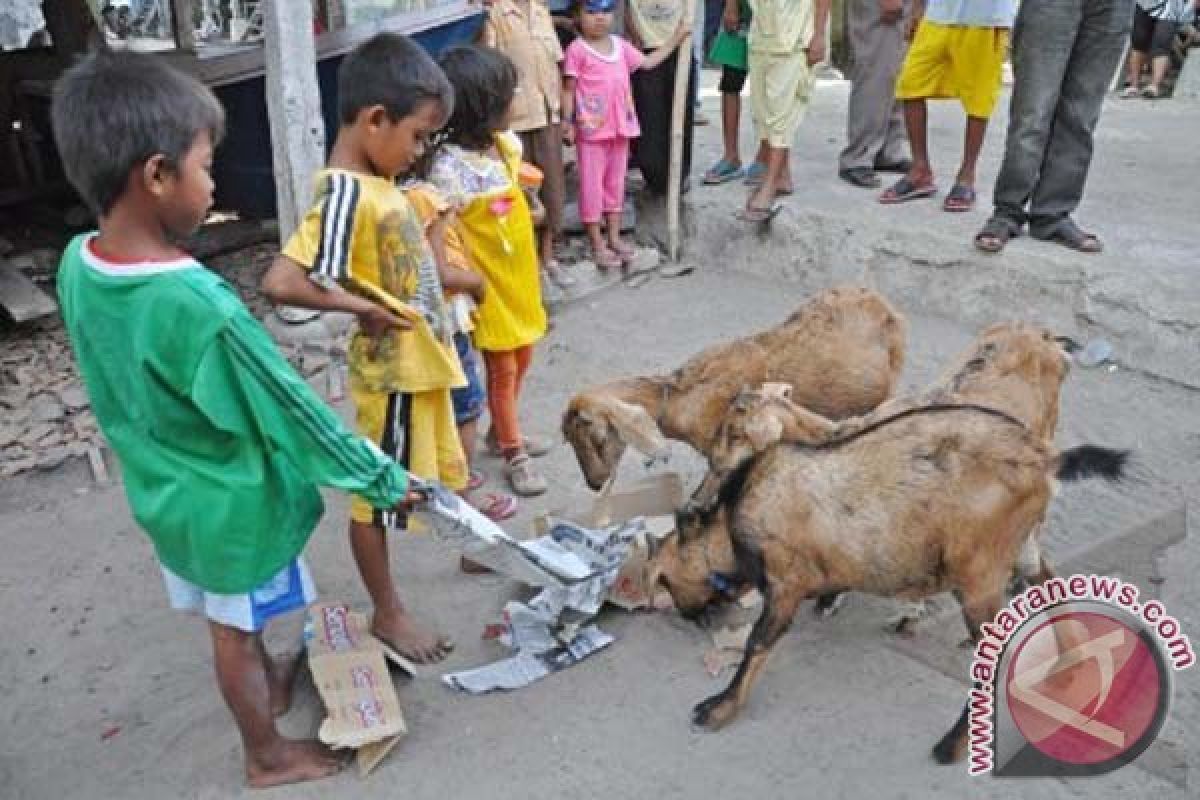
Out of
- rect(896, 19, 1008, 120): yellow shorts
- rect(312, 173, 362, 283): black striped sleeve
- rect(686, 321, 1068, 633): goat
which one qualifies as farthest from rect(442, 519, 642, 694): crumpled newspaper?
rect(896, 19, 1008, 120): yellow shorts

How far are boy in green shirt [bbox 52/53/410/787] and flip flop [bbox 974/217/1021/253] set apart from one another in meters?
4.42

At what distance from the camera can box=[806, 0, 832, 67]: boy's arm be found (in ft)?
22.4

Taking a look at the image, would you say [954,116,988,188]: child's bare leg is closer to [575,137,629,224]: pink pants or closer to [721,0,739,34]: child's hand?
[721,0,739,34]: child's hand

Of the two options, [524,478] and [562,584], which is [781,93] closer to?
[524,478]

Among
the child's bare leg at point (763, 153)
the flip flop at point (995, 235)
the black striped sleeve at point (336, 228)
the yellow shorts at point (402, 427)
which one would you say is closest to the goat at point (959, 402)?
the yellow shorts at point (402, 427)

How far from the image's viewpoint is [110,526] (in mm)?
4508

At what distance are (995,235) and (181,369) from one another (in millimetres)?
4901

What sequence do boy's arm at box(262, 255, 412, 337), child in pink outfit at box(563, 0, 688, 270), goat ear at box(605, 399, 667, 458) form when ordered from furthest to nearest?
1. child in pink outfit at box(563, 0, 688, 270)
2. goat ear at box(605, 399, 667, 458)
3. boy's arm at box(262, 255, 412, 337)

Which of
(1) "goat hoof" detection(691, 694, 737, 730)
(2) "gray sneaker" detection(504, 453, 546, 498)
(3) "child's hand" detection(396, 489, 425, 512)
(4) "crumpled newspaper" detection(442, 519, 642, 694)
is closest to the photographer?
(3) "child's hand" detection(396, 489, 425, 512)

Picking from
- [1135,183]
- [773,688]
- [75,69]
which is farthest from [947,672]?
[1135,183]

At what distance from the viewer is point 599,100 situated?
266 inches

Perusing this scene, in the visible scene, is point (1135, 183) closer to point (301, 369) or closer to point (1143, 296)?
point (1143, 296)

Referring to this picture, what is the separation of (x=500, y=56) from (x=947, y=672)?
8.53ft

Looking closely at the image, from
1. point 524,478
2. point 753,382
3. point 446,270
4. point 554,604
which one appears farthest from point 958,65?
point 554,604
